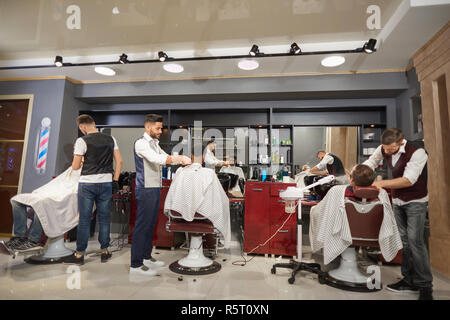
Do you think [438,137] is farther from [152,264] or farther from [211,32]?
[152,264]

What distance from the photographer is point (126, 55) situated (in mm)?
3299

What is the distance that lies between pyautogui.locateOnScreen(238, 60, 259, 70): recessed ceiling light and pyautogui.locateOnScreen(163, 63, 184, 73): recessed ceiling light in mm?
855

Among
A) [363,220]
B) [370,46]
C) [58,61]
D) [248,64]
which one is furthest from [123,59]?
[363,220]

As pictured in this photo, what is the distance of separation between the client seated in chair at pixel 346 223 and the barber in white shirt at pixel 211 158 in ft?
7.05

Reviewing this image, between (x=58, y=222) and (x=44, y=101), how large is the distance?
93.8 inches

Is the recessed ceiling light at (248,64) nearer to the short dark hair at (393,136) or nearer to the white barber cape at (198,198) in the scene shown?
the white barber cape at (198,198)

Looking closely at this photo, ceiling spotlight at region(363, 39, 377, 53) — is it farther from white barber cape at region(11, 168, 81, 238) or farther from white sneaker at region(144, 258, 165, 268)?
white barber cape at region(11, 168, 81, 238)

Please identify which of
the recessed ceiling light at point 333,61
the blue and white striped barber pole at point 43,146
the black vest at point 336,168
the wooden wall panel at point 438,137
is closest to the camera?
the wooden wall panel at point 438,137

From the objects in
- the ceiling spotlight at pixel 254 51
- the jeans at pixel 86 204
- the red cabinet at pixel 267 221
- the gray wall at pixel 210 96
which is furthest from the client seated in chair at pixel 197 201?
the gray wall at pixel 210 96

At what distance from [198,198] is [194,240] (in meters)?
0.53

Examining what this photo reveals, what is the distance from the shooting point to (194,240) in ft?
8.31

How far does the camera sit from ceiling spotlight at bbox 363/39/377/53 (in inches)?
108

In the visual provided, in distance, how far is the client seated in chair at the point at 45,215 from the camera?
248 cm
